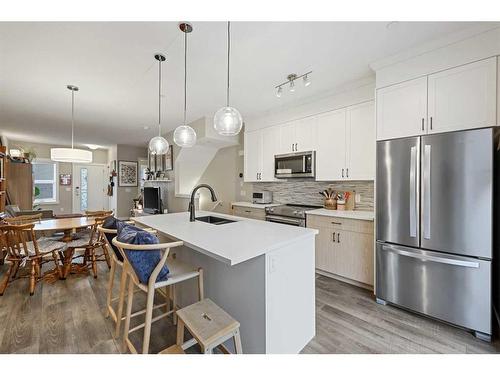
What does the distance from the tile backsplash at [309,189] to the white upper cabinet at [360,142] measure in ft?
1.02

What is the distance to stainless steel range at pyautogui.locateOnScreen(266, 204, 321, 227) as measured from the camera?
10.2 feet

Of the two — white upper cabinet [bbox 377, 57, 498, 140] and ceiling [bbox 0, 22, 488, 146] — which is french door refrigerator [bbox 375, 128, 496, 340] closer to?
white upper cabinet [bbox 377, 57, 498, 140]

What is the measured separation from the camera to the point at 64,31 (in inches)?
72.1

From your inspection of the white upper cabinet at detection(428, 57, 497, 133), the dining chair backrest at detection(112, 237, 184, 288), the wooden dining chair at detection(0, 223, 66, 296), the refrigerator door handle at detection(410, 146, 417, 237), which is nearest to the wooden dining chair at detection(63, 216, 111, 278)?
the wooden dining chair at detection(0, 223, 66, 296)

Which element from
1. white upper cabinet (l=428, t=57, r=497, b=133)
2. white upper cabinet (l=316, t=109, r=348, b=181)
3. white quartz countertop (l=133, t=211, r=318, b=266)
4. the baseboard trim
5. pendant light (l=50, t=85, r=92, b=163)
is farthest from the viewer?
pendant light (l=50, t=85, r=92, b=163)

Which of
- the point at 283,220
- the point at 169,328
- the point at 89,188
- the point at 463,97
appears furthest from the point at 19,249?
the point at 89,188

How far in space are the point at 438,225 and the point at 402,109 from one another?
1.15m

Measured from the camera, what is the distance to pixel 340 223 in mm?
2730

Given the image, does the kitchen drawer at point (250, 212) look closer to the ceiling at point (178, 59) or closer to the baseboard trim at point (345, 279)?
the baseboard trim at point (345, 279)

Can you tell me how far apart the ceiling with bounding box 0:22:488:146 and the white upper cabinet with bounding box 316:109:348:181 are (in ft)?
1.40

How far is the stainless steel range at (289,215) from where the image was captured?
10.2ft

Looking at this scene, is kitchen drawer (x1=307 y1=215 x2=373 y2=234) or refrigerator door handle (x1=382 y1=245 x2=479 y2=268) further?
kitchen drawer (x1=307 y1=215 x2=373 y2=234)

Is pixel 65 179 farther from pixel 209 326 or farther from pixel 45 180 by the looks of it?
pixel 209 326
